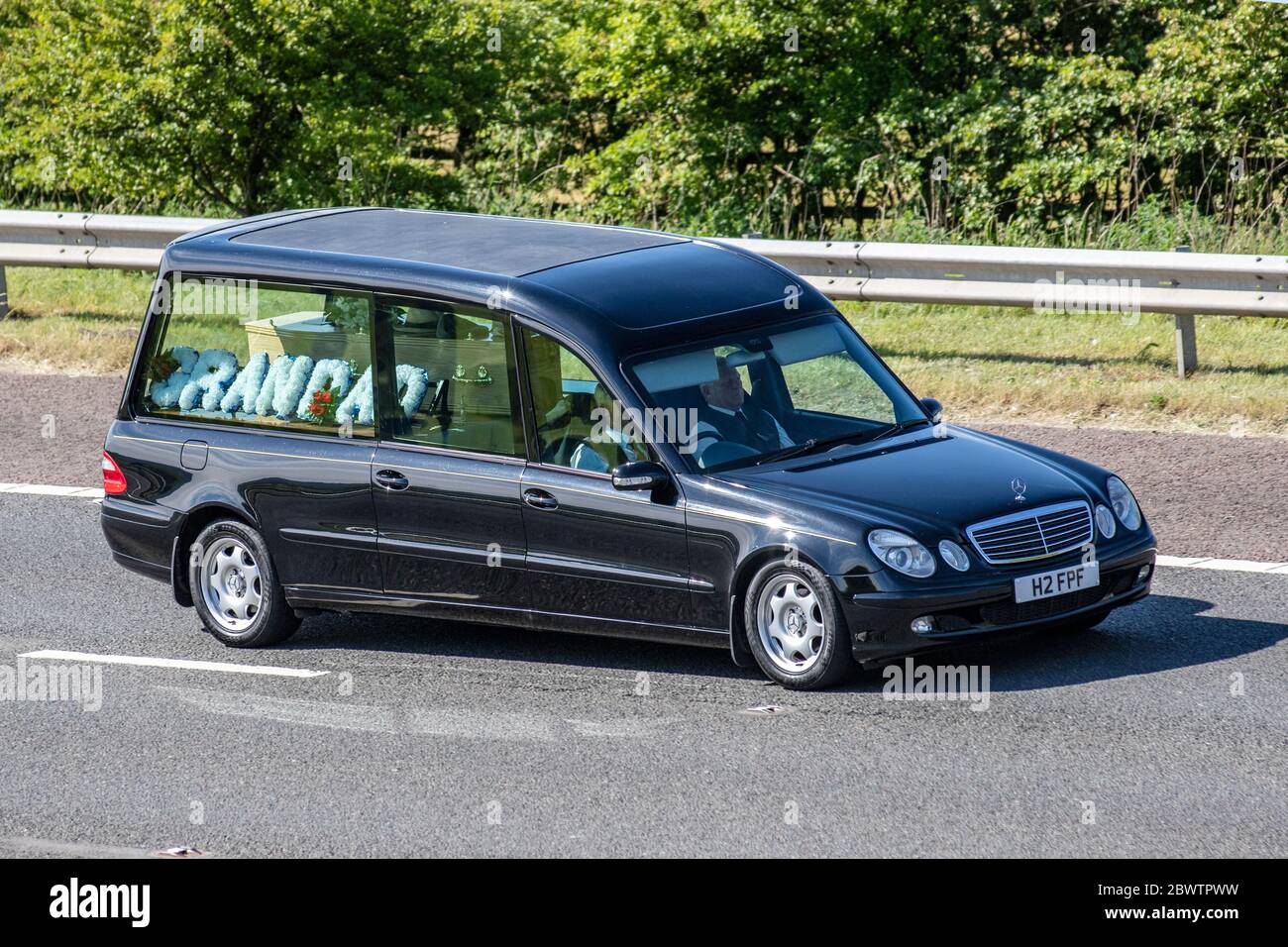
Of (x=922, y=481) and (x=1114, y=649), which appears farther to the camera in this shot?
(x=1114, y=649)

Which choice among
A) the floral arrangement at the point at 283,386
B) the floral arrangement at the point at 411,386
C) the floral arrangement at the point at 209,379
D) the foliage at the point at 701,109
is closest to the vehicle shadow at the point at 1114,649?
the floral arrangement at the point at 411,386

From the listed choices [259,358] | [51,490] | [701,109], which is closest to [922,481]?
[259,358]

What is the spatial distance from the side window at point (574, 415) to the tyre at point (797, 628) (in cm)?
81

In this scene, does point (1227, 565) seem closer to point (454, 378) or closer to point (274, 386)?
point (454, 378)

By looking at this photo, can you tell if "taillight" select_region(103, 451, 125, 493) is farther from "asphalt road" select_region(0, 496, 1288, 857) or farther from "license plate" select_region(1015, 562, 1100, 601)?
"license plate" select_region(1015, 562, 1100, 601)

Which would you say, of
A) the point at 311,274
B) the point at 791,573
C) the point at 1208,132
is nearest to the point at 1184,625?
the point at 791,573

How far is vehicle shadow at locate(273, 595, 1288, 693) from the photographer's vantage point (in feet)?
26.1

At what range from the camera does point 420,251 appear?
8891 millimetres

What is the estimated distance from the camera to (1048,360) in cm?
1380

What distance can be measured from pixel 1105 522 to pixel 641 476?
1.95 metres

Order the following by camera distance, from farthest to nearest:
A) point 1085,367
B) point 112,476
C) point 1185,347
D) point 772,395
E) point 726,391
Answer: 1. point 1085,367
2. point 1185,347
3. point 112,476
4. point 772,395
5. point 726,391

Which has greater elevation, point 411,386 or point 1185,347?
point 1185,347

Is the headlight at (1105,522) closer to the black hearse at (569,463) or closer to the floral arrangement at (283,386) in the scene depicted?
the black hearse at (569,463)

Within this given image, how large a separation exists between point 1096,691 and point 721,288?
8.04ft
